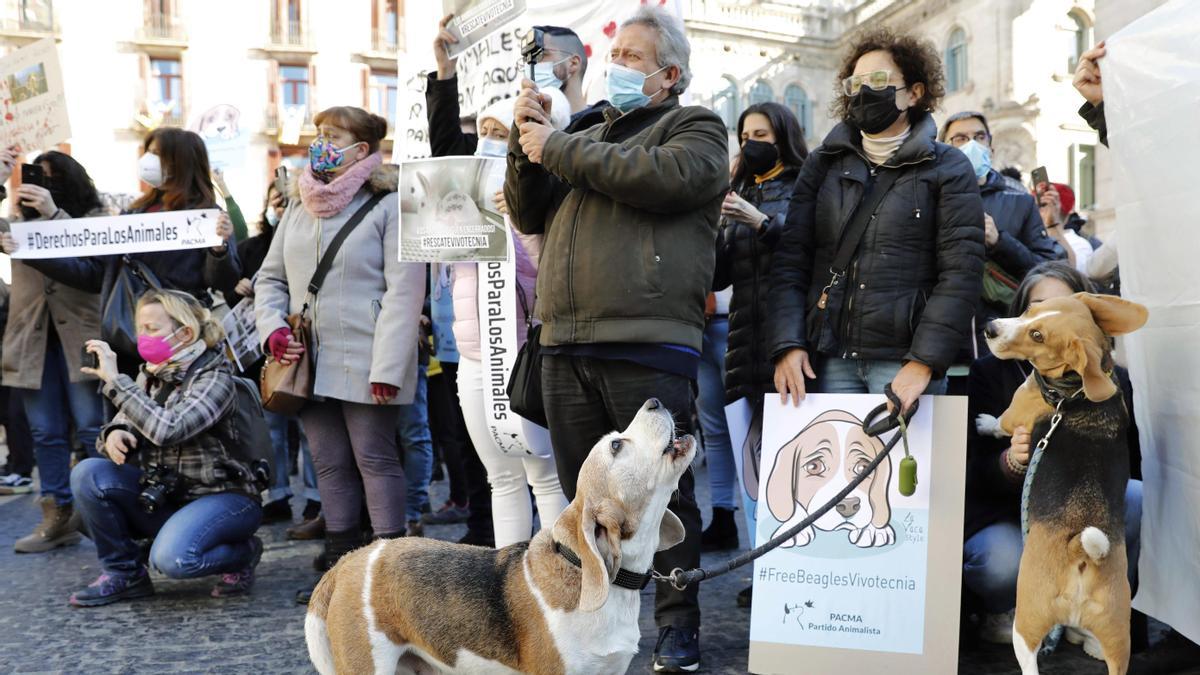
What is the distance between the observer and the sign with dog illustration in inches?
133

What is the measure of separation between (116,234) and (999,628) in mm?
5016

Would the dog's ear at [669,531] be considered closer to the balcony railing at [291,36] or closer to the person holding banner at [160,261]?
the person holding banner at [160,261]

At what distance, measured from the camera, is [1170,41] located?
3.24 meters

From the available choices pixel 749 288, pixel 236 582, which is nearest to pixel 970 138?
pixel 749 288

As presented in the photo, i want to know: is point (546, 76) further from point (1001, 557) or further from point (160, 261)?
point (160, 261)

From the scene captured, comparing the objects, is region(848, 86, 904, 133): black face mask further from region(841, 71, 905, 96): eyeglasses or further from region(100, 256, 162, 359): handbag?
region(100, 256, 162, 359): handbag

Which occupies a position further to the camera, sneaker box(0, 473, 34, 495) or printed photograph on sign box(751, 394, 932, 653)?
sneaker box(0, 473, 34, 495)

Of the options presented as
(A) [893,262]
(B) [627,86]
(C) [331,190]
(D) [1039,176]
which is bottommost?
(A) [893,262]

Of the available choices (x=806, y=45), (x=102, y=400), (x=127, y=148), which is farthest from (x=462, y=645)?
(x=806, y=45)

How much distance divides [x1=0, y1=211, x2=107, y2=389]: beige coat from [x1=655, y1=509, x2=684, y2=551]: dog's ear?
14.7ft

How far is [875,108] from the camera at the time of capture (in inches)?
144

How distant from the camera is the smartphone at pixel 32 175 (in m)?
5.93

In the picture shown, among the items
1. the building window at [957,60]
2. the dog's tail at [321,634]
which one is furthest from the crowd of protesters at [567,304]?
the building window at [957,60]

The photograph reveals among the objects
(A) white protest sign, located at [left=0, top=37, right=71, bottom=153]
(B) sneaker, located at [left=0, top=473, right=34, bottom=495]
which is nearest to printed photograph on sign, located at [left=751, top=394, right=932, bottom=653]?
(A) white protest sign, located at [left=0, top=37, right=71, bottom=153]
